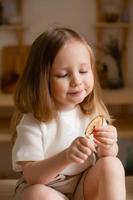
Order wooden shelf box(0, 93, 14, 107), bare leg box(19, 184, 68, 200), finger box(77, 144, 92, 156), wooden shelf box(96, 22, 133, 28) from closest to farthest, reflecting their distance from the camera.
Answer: finger box(77, 144, 92, 156), bare leg box(19, 184, 68, 200), wooden shelf box(0, 93, 14, 107), wooden shelf box(96, 22, 133, 28)

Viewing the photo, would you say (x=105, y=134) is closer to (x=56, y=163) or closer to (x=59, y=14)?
(x=56, y=163)

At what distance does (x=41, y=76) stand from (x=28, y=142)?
184mm

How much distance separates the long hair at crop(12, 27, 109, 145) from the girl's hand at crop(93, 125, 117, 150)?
153 millimetres

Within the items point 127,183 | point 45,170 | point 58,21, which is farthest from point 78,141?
point 58,21

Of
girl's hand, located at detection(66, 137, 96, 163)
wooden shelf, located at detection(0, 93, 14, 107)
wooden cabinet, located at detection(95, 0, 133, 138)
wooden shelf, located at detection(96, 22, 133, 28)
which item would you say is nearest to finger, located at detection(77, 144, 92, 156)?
girl's hand, located at detection(66, 137, 96, 163)

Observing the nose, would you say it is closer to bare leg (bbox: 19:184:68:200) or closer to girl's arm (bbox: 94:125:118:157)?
girl's arm (bbox: 94:125:118:157)

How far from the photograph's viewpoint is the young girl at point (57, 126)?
1.22m

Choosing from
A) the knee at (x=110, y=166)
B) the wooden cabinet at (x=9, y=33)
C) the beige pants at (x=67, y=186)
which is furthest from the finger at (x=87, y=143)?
the wooden cabinet at (x=9, y=33)

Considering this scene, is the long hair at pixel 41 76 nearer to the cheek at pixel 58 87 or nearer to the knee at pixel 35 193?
the cheek at pixel 58 87

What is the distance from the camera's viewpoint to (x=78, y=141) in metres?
1.13

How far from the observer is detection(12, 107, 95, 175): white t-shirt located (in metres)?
1.25

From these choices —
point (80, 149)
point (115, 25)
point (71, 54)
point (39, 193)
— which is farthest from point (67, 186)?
point (115, 25)

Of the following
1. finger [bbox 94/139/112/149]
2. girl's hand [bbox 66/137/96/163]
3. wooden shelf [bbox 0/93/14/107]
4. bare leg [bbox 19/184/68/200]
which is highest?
girl's hand [bbox 66/137/96/163]

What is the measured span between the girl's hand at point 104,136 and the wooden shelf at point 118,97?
40.8 inches
